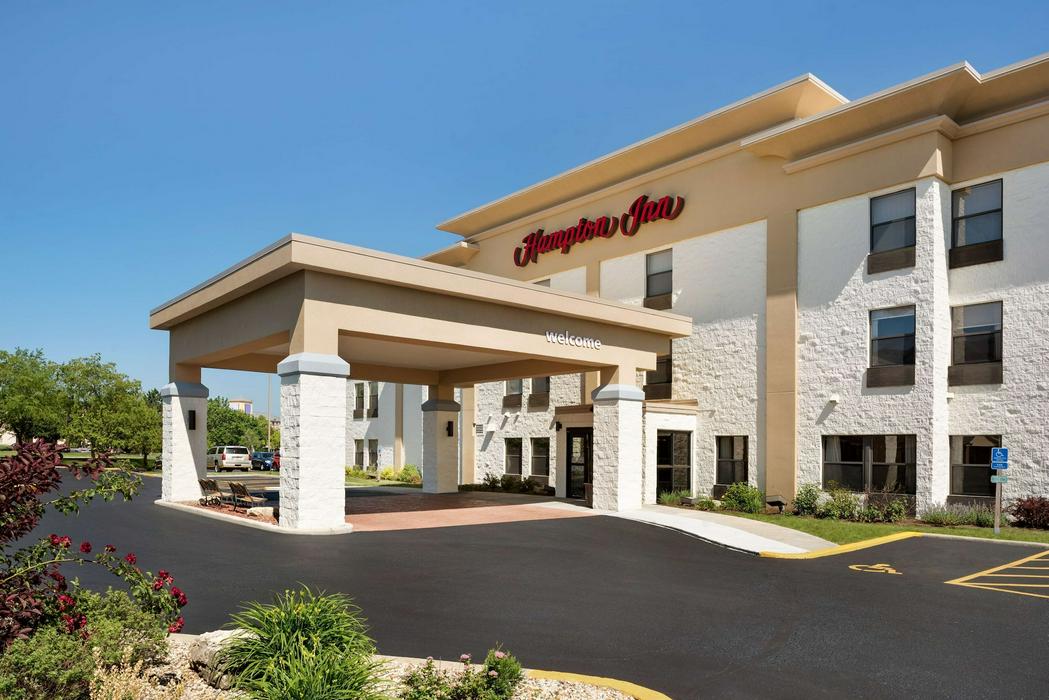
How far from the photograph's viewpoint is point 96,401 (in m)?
60.8

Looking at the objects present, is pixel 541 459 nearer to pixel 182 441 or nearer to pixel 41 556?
pixel 182 441

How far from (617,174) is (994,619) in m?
22.5

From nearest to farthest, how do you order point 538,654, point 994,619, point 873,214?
point 538,654 < point 994,619 < point 873,214

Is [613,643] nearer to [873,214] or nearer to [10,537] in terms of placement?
[10,537]

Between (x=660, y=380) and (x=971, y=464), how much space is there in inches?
406

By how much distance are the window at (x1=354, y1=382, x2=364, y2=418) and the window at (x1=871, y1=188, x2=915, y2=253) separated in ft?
105

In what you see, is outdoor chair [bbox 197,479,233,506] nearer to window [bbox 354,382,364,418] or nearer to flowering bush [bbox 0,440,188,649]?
flowering bush [bbox 0,440,188,649]

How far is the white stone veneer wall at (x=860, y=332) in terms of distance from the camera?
21.0 m

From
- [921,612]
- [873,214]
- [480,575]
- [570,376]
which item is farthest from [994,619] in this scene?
[570,376]

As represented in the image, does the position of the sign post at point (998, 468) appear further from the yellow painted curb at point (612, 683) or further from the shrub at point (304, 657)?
the shrub at point (304, 657)

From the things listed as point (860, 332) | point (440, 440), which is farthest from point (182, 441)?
point (860, 332)

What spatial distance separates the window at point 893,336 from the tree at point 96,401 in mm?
47098

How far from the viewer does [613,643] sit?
8406mm

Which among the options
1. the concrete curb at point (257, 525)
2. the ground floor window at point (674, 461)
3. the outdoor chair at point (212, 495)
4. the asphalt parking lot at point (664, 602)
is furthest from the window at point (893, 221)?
the outdoor chair at point (212, 495)
